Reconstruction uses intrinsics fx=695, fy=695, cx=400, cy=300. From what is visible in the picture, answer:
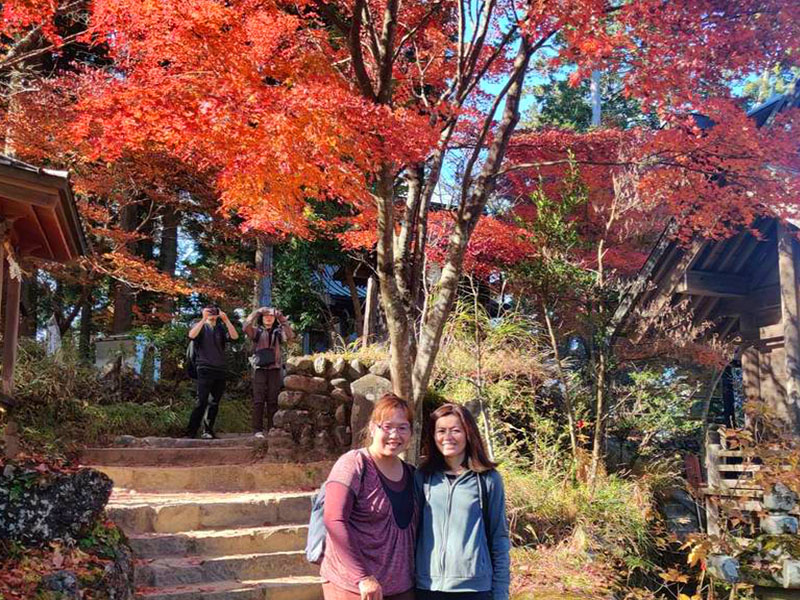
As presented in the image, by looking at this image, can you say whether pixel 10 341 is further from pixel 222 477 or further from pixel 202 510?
pixel 202 510

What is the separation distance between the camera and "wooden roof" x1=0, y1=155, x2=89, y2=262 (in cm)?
602

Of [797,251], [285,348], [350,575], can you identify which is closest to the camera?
[350,575]

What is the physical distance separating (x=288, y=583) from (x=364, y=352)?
15.5ft

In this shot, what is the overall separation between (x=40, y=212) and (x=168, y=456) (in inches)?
149

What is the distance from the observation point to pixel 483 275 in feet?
39.2

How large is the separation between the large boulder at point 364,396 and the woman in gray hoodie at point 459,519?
227 inches

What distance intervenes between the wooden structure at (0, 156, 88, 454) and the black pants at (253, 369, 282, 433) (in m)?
3.13

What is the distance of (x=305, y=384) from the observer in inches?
371

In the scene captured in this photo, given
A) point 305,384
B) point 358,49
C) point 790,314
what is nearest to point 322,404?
point 305,384

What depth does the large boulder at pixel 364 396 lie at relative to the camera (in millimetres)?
8883

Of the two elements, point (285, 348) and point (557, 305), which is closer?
point (557, 305)

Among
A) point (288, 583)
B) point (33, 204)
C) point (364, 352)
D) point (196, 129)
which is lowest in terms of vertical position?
point (288, 583)

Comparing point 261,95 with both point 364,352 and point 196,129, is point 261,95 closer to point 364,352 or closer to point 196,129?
point 196,129

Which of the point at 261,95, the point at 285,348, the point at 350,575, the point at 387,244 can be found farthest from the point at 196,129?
the point at 285,348
